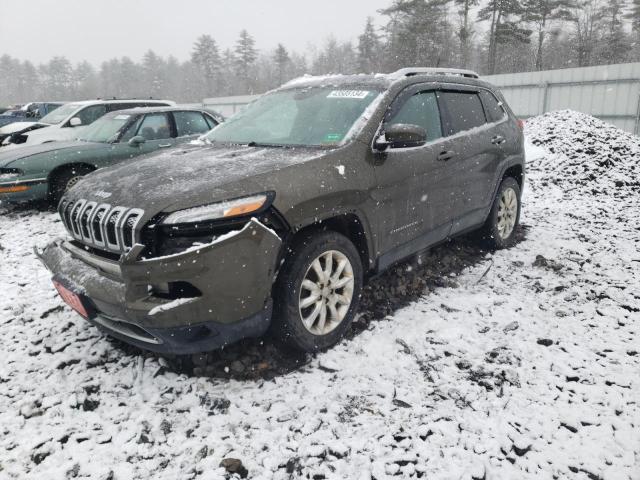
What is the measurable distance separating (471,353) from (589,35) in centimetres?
5213

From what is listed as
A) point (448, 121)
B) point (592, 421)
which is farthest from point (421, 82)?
point (592, 421)

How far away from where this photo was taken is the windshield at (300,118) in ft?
11.3

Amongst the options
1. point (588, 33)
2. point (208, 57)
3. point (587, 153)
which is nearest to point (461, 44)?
point (588, 33)

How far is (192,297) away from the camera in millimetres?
2441

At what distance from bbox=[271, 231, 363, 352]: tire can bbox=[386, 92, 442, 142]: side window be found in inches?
45.9

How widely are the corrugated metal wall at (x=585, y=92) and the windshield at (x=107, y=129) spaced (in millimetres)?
11857

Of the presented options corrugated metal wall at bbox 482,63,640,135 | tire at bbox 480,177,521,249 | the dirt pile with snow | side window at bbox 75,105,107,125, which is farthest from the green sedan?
corrugated metal wall at bbox 482,63,640,135

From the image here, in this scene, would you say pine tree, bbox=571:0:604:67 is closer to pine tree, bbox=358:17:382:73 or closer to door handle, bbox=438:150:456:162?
pine tree, bbox=358:17:382:73

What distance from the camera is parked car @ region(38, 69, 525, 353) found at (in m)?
2.46

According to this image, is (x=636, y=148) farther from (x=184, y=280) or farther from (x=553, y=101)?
(x=184, y=280)

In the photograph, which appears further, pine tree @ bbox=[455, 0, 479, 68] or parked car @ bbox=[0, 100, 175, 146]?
pine tree @ bbox=[455, 0, 479, 68]

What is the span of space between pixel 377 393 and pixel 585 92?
17.0 m

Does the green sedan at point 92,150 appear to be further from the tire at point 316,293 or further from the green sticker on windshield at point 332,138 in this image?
the tire at point 316,293

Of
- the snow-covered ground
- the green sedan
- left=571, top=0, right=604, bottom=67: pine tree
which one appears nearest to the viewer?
the snow-covered ground
